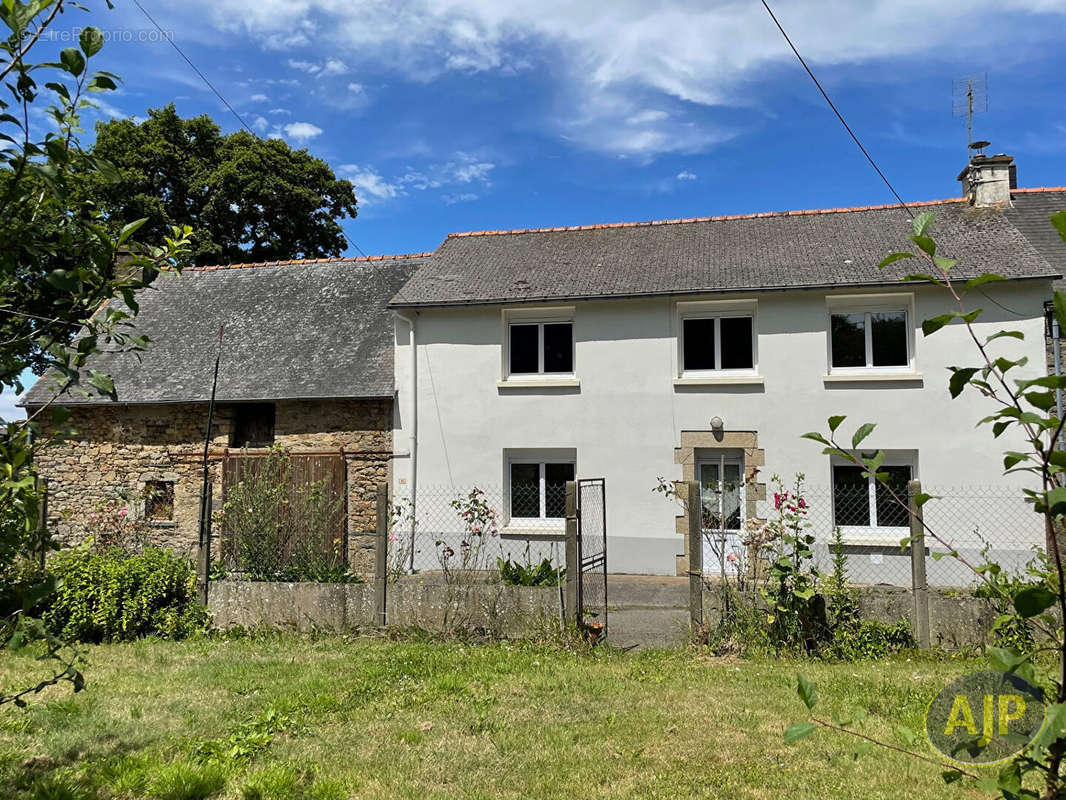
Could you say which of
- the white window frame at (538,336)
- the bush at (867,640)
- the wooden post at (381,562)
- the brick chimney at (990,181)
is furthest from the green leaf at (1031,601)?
the brick chimney at (990,181)

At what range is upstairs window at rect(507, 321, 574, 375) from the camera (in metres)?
13.3

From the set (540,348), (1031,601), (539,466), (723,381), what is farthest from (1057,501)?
(540,348)

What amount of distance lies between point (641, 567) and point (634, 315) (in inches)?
174

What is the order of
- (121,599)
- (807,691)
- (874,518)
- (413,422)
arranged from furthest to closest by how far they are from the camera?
(413,422), (874,518), (121,599), (807,691)

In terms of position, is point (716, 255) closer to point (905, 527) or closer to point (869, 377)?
point (869, 377)

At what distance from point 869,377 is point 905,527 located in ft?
8.13

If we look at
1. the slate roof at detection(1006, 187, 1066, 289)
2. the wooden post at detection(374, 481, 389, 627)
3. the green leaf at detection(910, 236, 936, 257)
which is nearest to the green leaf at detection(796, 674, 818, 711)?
the green leaf at detection(910, 236, 936, 257)

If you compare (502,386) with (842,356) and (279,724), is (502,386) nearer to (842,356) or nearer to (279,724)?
(842,356)

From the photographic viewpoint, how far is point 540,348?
43.7 feet

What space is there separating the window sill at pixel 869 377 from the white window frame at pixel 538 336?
14.3 feet

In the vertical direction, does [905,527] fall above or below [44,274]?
below

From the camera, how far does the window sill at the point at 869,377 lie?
38.2ft

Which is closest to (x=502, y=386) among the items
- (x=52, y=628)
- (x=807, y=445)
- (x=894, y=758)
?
(x=807, y=445)

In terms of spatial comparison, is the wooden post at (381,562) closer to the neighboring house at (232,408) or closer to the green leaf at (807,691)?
the neighboring house at (232,408)
